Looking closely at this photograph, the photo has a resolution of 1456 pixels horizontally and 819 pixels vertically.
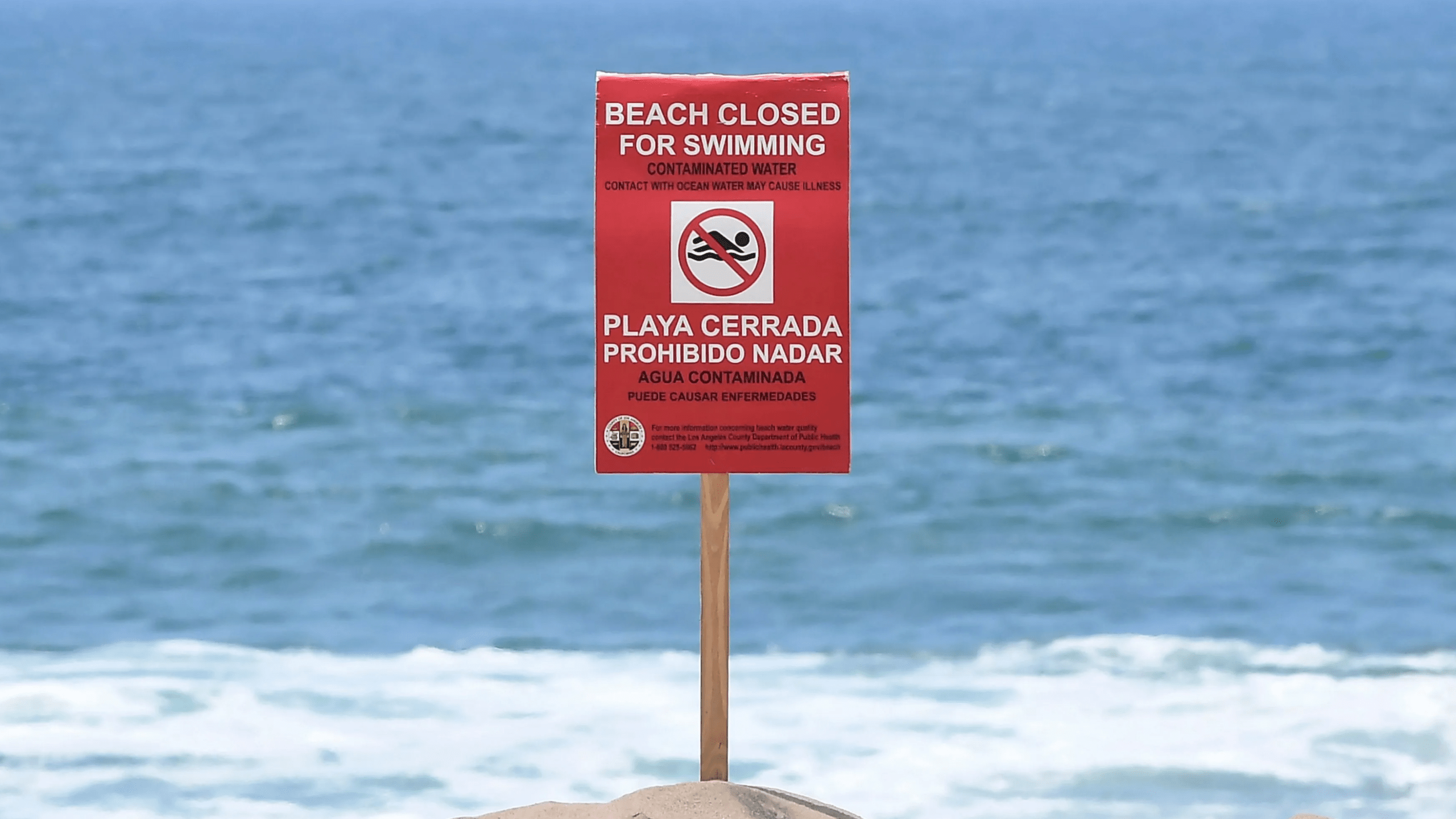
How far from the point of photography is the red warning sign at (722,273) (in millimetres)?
4738

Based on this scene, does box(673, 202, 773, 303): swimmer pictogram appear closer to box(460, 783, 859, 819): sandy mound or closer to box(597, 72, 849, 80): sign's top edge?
box(597, 72, 849, 80): sign's top edge

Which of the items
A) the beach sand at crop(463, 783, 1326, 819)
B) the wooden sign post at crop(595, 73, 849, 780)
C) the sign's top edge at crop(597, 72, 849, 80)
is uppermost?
the sign's top edge at crop(597, 72, 849, 80)

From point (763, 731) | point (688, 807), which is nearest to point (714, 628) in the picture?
point (688, 807)

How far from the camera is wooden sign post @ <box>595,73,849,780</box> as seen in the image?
4.74 metres

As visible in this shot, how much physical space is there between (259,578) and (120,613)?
1055 millimetres

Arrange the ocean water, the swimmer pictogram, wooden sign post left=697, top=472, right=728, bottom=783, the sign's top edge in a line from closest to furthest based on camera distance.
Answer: the sign's top edge
the swimmer pictogram
wooden sign post left=697, top=472, right=728, bottom=783
the ocean water

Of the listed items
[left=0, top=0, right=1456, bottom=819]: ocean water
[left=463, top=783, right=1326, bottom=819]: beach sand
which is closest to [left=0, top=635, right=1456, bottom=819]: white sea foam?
[left=0, top=0, right=1456, bottom=819]: ocean water

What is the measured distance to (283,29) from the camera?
425ft

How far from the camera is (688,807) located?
4816mm

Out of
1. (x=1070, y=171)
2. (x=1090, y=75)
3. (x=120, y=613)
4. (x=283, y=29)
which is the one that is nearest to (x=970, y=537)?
(x=120, y=613)

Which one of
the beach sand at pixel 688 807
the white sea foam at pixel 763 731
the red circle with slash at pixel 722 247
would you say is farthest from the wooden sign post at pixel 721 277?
the white sea foam at pixel 763 731

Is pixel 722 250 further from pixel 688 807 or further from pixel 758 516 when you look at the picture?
pixel 758 516

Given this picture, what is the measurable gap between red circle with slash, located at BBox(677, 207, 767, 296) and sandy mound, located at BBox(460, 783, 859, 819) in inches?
51.1

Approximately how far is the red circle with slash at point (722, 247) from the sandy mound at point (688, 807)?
1299 mm
